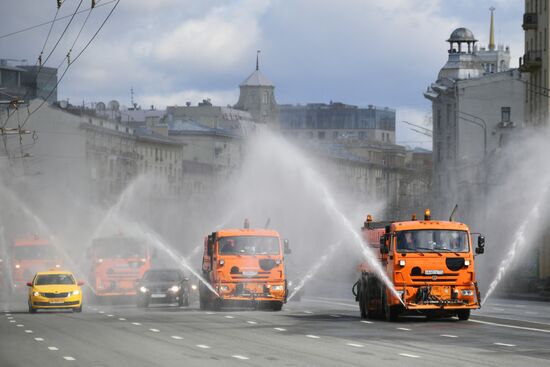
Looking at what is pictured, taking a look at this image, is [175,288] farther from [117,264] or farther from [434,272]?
[434,272]

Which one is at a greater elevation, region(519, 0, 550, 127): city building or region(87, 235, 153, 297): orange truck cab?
region(519, 0, 550, 127): city building

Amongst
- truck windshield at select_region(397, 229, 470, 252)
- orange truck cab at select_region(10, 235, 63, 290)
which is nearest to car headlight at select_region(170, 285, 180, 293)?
truck windshield at select_region(397, 229, 470, 252)

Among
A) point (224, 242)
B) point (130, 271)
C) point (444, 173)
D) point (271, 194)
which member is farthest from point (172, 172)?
point (224, 242)

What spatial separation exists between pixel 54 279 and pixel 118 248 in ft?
42.3

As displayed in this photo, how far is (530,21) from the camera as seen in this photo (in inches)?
3770

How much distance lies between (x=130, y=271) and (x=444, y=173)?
71102 mm

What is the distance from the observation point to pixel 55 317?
1822 inches

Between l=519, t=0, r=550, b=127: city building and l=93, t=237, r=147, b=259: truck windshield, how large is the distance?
3286 centimetres

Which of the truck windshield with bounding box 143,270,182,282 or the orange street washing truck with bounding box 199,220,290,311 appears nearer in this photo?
the orange street washing truck with bounding box 199,220,290,311

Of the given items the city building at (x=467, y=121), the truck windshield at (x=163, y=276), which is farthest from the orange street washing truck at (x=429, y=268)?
the city building at (x=467, y=121)

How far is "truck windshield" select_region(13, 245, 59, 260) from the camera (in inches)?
2990

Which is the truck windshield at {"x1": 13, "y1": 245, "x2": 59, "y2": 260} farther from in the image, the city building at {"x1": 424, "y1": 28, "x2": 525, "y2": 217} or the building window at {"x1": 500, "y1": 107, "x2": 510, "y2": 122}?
the building window at {"x1": 500, "y1": 107, "x2": 510, "y2": 122}

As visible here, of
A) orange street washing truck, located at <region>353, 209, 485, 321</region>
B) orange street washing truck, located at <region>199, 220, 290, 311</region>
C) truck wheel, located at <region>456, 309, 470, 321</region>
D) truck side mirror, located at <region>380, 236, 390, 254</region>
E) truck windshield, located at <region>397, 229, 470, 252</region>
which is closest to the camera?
orange street washing truck, located at <region>353, 209, 485, 321</region>

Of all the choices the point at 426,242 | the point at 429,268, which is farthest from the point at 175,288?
the point at 429,268
